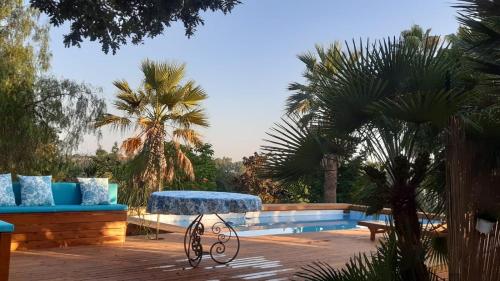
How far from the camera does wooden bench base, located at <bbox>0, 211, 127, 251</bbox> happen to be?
5.24 metres

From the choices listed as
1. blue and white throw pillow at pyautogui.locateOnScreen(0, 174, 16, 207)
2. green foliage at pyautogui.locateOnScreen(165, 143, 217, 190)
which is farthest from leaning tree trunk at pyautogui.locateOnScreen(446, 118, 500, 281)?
green foliage at pyautogui.locateOnScreen(165, 143, 217, 190)

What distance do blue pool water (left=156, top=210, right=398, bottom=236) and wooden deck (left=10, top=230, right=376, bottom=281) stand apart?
88.4 inches

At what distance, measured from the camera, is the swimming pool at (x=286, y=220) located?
912 cm

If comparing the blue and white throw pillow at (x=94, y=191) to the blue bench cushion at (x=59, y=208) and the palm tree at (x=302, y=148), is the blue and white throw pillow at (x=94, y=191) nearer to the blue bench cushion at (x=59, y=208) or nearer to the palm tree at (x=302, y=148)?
the blue bench cushion at (x=59, y=208)

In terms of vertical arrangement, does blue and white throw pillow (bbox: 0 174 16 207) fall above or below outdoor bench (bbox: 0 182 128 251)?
above

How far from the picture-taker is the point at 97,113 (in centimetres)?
887

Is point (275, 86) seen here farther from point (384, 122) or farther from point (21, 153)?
point (384, 122)

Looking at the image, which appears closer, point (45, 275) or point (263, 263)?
point (45, 275)

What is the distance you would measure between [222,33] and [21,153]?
6312 mm

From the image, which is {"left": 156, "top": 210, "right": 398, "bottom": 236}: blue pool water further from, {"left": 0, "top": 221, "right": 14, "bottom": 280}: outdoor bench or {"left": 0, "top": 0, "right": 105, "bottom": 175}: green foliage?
{"left": 0, "top": 221, "right": 14, "bottom": 280}: outdoor bench

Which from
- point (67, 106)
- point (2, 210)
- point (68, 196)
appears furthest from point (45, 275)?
point (67, 106)

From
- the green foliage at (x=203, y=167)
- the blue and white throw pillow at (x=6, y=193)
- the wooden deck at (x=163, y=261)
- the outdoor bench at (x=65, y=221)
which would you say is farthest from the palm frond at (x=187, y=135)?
the blue and white throw pillow at (x=6, y=193)

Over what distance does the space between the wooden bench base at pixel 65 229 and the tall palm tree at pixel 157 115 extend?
5.70 feet

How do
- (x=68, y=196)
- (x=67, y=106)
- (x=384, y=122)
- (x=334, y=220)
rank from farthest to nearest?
(x=334, y=220) < (x=67, y=106) < (x=68, y=196) < (x=384, y=122)
